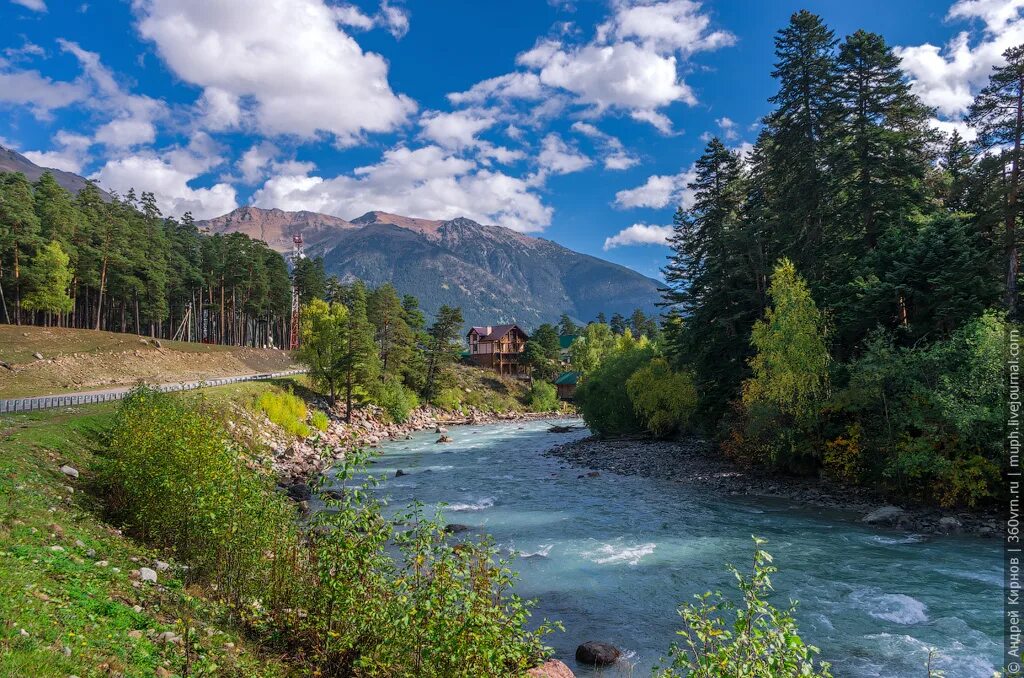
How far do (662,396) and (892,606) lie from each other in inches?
1202

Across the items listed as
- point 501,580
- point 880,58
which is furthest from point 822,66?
point 501,580

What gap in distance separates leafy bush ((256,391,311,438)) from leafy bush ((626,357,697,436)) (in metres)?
28.3

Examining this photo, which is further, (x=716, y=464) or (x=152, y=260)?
(x=152, y=260)

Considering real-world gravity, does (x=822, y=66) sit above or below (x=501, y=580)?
above

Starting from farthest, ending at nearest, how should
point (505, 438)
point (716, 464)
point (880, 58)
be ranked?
1. point (505, 438)
2. point (716, 464)
3. point (880, 58)

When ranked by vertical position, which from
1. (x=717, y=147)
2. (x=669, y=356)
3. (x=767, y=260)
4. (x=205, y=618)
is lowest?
(x=205, y=618)

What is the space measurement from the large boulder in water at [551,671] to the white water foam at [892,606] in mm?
8634

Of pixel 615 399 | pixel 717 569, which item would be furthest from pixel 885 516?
pixel 615 399

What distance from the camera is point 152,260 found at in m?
69.4

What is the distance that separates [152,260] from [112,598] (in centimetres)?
7584

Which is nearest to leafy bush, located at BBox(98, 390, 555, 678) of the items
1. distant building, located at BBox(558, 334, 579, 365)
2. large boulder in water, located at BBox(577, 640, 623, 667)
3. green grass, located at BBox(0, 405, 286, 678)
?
green grass, located at BBox(0, 405, 286, 678)

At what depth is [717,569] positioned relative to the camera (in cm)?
1641

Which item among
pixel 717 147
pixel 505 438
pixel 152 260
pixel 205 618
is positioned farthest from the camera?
pixel 152 260

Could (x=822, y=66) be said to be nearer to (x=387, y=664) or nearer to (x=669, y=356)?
(x=669, y=356)
